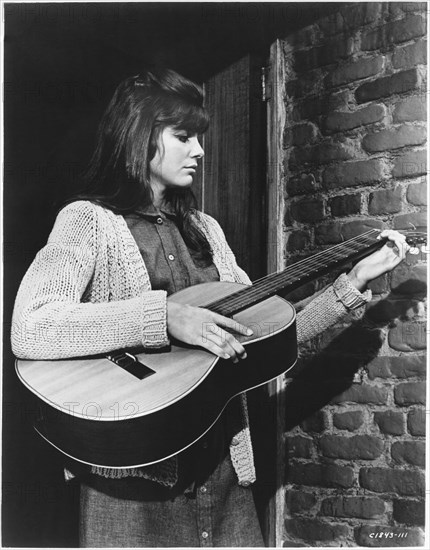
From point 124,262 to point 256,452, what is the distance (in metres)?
0.66

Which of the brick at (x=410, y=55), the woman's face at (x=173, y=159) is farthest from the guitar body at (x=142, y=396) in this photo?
the brick at (x=410, y=55)

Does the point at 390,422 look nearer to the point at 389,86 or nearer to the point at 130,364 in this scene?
the point at 130,364

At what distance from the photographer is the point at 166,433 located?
1223 mm

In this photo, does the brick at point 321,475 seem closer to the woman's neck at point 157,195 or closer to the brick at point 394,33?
the woman's neck at point 157,195

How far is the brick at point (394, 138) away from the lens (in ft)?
5.31

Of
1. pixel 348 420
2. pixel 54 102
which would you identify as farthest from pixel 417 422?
pixel 54 102

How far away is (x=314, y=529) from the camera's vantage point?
175 centimetres

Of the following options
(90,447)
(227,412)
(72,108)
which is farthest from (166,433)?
(72,108)

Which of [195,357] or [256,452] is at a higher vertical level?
[195,357]

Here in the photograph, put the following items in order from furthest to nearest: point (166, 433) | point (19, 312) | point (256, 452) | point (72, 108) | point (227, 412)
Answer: point (256, 452) < point (72, 108) < point (227, 412) < point (19, 312) < point (166, 433)

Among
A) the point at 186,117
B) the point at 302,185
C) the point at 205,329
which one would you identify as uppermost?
the point at 186,117

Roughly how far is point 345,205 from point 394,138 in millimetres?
194

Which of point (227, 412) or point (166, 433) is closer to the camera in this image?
point (166, 433)

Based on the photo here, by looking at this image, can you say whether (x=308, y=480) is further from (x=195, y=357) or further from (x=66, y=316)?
(x=66, y=316)
